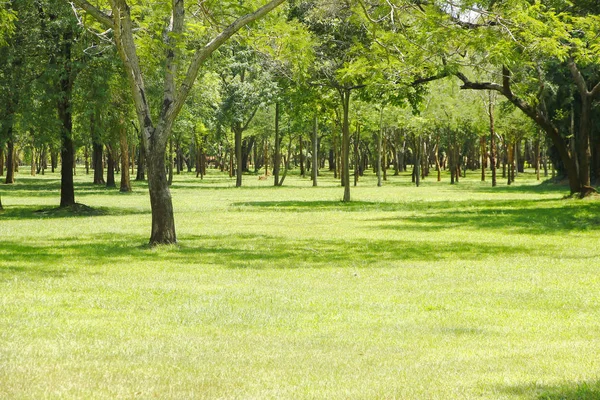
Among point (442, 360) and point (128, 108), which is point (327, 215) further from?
point (442, 360)

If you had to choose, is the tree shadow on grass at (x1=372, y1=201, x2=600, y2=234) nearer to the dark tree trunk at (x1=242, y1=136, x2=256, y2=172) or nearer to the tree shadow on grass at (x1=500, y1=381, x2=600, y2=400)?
the tree shadow on grass at (x1=500, y1=381, x2=600, y2=400)

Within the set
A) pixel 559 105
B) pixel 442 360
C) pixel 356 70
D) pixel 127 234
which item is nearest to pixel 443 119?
pixel 559 105

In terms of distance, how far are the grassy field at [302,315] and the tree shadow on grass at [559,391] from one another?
0.02 metres

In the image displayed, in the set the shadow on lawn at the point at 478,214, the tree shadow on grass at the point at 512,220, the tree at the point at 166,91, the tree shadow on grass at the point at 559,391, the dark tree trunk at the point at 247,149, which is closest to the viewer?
the tree shadow on grass at the point at 559,391

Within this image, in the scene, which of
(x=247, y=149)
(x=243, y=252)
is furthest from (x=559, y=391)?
(x=247, y=149)

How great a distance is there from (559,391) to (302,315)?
4.57 m

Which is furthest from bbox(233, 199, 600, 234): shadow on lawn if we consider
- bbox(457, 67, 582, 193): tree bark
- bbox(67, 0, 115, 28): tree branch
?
bbox(67, 0, 115, 28): tree branch

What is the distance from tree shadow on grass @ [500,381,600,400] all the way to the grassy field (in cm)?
2

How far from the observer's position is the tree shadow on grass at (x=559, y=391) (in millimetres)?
6358

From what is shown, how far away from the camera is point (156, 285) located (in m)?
13.5

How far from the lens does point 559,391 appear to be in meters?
6.54

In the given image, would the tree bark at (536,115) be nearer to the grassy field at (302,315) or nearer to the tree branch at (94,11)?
the grassy field at (302,315)

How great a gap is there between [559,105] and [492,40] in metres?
33.0

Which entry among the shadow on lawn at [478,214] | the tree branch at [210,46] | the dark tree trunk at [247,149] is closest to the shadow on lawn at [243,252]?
the tree branch at [210,46]
